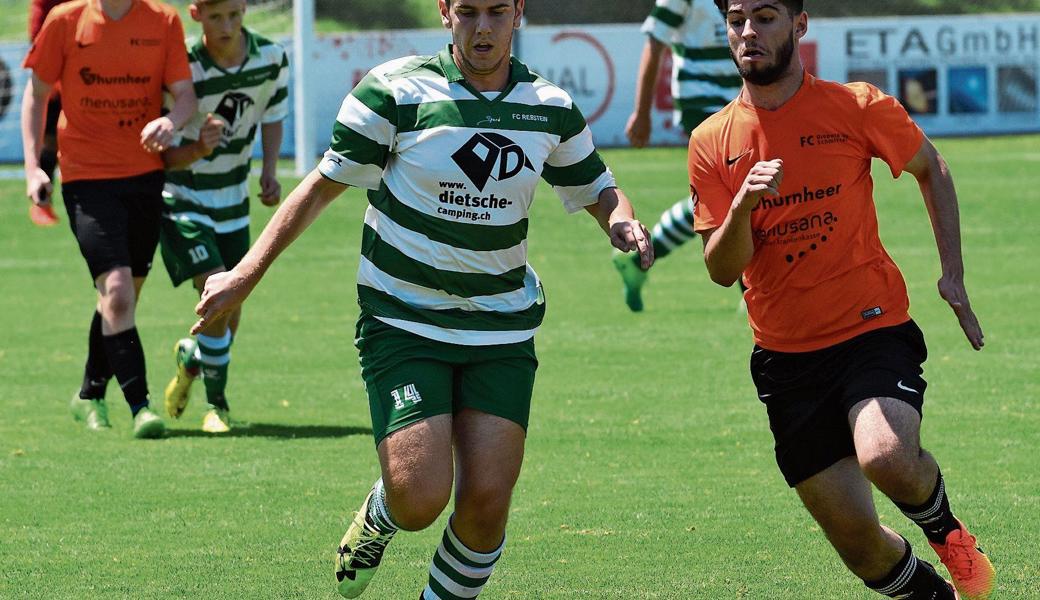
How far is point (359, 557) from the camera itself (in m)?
5.27

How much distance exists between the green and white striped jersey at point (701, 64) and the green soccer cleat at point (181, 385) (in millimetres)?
3735

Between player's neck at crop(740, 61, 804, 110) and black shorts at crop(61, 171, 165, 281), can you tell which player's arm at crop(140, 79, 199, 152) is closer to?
black shorts at crop(61, 171, 165, 281)

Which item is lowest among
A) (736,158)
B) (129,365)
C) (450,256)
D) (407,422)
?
(129,365)

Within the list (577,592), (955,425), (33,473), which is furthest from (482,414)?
(955,425)

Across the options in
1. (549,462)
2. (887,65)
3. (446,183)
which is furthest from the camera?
(887,65)

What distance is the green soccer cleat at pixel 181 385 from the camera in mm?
8641

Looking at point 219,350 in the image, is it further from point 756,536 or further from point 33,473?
point 756,536

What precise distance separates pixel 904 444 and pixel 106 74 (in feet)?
16.4

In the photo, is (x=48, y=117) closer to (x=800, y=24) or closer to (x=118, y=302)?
(x=118, y=302)

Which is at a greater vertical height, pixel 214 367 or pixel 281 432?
pixel 214 367

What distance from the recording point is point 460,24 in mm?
5039

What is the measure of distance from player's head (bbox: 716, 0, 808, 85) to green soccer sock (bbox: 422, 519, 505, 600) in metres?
1.61

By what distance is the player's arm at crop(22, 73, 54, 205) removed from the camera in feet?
27.1

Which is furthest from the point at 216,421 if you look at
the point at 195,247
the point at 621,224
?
the point at 621,224
